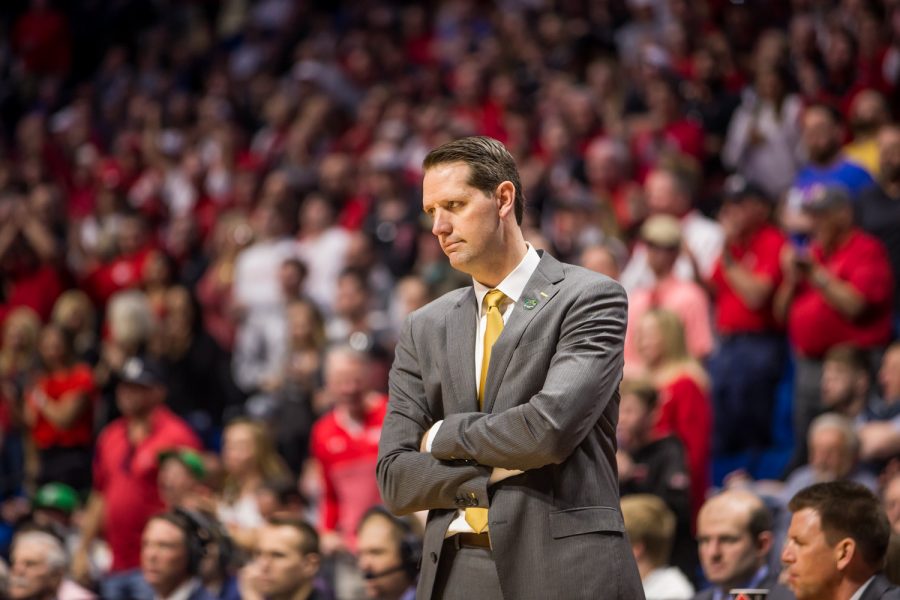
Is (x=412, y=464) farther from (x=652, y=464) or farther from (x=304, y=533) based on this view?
(x=652, y=464)

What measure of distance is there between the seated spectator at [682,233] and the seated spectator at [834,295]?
2.84 feet

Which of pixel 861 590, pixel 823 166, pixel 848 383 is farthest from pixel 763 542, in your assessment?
pixel 823 166

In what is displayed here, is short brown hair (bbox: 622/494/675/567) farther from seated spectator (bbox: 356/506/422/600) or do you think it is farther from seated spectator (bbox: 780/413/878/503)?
seated spectator (bbox: 356/506/422/600)

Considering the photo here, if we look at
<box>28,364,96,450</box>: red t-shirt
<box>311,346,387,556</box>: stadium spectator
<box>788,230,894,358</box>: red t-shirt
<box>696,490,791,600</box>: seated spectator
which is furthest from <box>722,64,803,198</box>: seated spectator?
<box>28,364,96,450</box>: red t-shirt

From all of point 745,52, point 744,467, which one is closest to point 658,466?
point 744,467

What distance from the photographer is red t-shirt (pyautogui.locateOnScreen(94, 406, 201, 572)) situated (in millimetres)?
7332

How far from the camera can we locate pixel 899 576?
428 cm

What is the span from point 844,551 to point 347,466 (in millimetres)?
3426

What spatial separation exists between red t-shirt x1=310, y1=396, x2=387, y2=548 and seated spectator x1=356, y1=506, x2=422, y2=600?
3.82 feet

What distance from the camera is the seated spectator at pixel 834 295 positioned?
22.6 ft

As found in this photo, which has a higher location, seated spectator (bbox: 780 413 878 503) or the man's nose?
the man's nose

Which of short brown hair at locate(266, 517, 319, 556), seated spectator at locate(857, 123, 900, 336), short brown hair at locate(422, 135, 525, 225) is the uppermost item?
seated spectator at locate(857, 123, 900, 336)

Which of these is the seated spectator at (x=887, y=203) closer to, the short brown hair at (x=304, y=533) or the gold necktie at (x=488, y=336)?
the short brown hair at (x=304, y=533)

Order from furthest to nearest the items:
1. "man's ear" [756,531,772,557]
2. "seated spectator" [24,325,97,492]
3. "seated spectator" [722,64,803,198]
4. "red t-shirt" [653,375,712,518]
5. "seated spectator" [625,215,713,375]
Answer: "seated spectator" [722,64,803,198], "seated spectator" [24,325,97,492], "seated spectator" [625,215,713,375], "red t-shirt" [653,375,712,518], "man's ear" [756,531,772,557]
